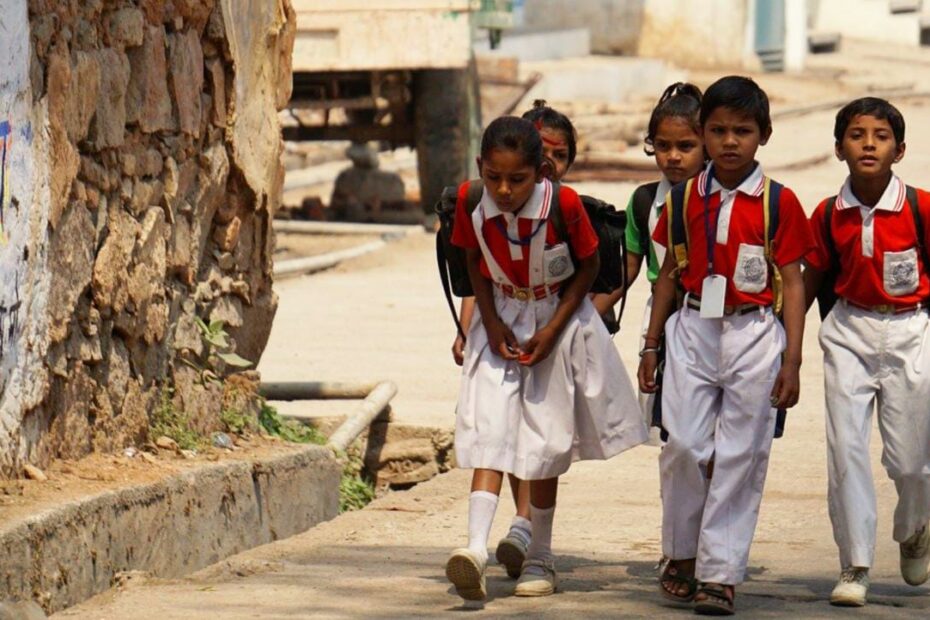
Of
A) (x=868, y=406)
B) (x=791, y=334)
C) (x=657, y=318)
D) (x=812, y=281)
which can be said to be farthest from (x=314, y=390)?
(x=791, y=334)

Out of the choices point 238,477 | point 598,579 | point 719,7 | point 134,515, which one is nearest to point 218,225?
point 238,477

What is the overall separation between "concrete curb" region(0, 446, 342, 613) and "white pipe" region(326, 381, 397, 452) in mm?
208

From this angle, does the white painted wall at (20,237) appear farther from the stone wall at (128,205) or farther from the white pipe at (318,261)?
the white pipe at (318,261)

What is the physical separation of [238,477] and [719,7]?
22.4 metres

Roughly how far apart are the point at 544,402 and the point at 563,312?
10.0 inches

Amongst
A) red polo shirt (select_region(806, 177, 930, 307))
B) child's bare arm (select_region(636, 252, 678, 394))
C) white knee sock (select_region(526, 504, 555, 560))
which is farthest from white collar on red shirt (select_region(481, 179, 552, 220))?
white knee sock (select_region(526, 504, 555, 560))

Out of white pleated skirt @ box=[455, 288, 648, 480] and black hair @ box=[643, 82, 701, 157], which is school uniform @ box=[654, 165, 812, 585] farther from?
black hair @ box=[643, 82, 701, 157]

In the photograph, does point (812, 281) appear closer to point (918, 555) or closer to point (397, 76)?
point (918, 555)

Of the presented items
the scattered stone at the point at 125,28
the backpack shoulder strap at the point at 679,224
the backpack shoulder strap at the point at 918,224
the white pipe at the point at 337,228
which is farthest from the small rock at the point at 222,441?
the white pipe at the point at 337,228

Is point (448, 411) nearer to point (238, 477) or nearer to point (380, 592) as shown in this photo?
point (238, 477)

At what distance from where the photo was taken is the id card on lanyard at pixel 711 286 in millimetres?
4934

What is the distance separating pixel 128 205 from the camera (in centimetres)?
594

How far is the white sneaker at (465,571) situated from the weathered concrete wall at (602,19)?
23.6 m

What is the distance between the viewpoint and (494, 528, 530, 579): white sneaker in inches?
206
